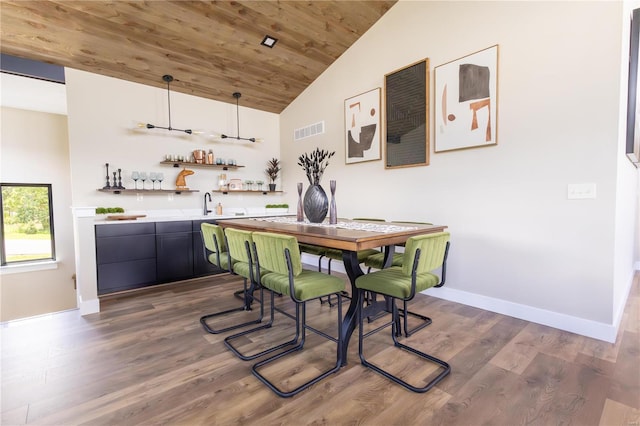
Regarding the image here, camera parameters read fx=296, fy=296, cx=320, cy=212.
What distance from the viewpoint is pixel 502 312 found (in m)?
2.79

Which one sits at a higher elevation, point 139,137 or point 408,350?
point 139,137

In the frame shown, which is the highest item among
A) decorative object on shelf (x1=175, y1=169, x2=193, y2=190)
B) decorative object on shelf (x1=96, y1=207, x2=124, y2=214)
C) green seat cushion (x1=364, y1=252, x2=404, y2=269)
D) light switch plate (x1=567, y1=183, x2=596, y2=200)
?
decorative object on shelf (x1=175, y1=169, x2=193, y2=190)

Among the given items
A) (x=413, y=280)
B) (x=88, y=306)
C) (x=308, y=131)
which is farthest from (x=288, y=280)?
(x=308, y=131)

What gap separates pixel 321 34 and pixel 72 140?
11.1 ft

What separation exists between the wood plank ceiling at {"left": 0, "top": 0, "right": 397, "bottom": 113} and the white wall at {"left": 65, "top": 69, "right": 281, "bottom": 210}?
205 millimetres

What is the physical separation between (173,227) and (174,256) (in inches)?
14.8

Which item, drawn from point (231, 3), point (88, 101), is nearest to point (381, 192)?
point (231, 3)

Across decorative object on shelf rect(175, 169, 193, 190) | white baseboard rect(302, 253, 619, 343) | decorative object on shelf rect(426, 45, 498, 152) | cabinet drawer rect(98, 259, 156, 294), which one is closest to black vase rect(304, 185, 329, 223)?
decorative object on shelf rect(426, 45, 498, 152)

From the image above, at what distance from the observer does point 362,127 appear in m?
4.00

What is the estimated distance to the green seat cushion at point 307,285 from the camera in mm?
1810

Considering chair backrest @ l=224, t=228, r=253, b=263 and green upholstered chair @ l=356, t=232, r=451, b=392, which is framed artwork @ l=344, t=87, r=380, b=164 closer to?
green upholstered chair @ l=356, t=232, r=451, b=392

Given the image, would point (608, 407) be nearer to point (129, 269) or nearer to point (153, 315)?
point (153, 315)

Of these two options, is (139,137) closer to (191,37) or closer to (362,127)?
(191,37)

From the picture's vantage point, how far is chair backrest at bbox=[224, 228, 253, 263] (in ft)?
6.88
